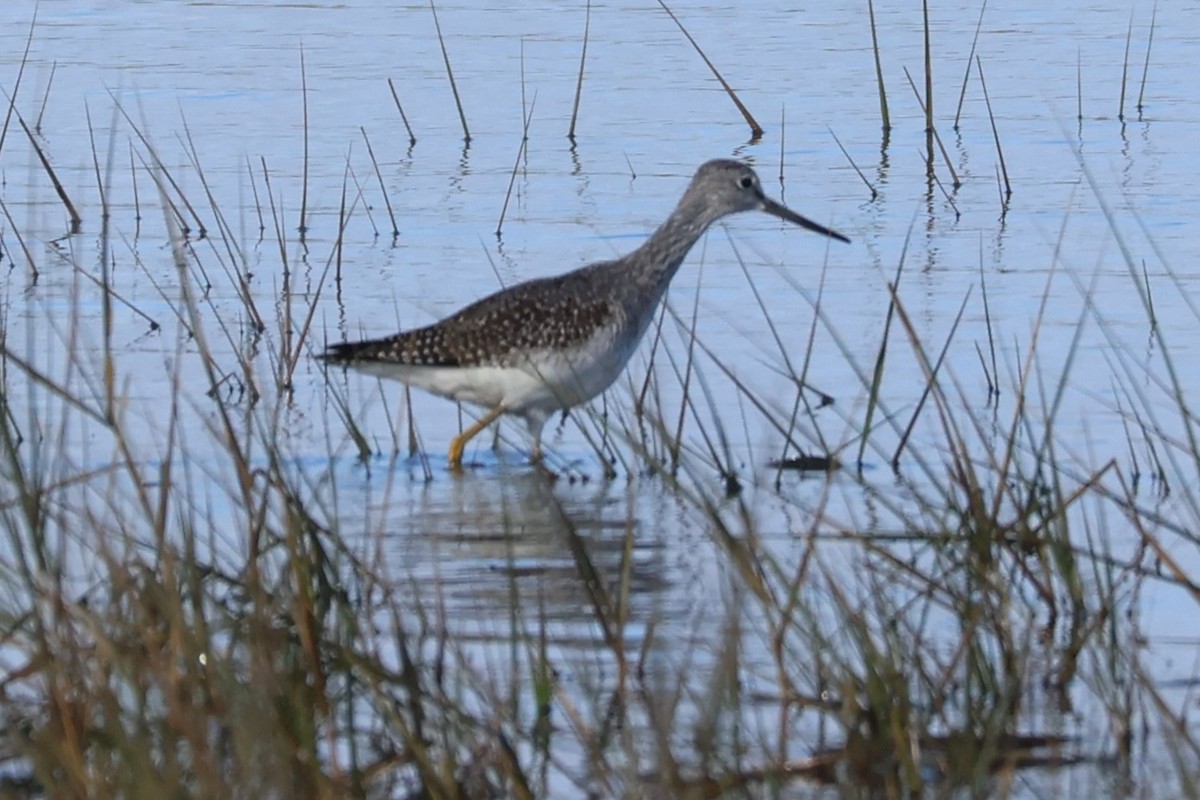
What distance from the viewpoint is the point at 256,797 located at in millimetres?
2934

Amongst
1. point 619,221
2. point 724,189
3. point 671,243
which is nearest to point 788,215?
point 724,189

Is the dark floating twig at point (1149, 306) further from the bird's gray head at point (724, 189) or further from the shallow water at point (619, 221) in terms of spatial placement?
the bird's gray head at point (724, 189)

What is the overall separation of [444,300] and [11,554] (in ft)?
11.3

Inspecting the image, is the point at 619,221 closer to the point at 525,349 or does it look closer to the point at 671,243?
the point at 671,243

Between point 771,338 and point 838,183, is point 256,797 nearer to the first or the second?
point 771,338

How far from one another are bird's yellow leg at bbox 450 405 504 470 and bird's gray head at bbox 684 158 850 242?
3.83 feet

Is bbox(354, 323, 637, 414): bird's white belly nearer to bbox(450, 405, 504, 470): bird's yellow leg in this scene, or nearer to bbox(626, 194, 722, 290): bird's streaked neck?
bbox(450, 405, 504, 470): bird's yellow leg

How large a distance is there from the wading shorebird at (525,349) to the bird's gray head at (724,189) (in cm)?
64

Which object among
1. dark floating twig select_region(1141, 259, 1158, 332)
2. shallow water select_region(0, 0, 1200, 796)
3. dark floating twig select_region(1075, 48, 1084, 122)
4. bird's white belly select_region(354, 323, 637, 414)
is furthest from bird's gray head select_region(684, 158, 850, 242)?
dark floating twig select_region(1075, 48, 1084, 122)

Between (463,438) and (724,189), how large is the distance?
1.43 meters

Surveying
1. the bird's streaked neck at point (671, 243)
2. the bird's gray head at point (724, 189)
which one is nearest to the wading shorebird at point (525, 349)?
the bird's streaked neck at point (671, 243)

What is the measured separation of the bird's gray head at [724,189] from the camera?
23.3 ft

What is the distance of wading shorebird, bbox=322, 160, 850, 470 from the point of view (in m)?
6.22

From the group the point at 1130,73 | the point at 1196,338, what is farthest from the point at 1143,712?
the point at 1130,73
